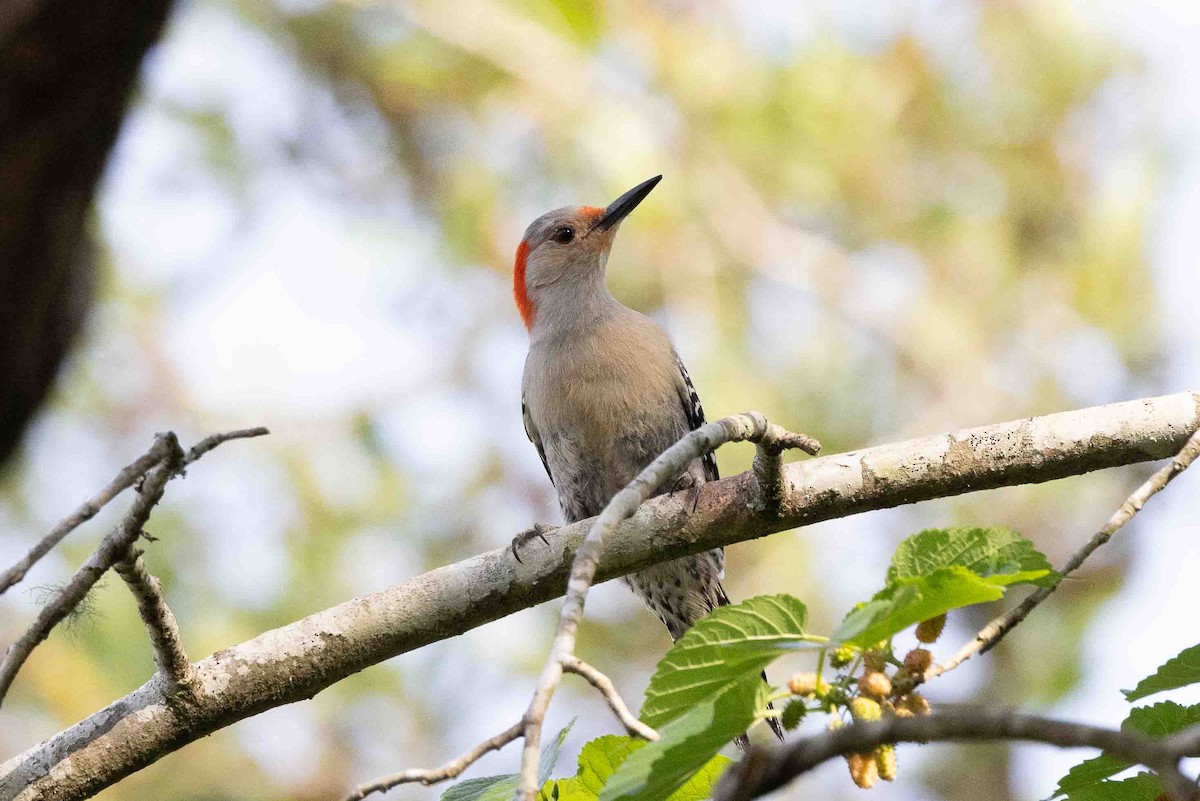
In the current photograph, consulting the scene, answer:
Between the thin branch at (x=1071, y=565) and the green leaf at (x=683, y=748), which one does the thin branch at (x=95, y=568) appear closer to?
the green leaf at (x=683, y=748)

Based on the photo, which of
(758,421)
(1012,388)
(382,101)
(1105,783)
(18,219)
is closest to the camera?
(1105,783)

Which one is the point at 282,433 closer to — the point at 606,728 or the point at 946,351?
the point at 606,728

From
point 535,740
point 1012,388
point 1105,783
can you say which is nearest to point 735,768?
point 535,740

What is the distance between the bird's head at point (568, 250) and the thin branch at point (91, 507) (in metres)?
3.94

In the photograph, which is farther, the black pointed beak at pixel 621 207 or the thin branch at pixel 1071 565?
the black pointed beak at pixel 621 207

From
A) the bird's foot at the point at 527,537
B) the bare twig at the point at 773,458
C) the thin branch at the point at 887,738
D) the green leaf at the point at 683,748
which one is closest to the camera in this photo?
the thin branch at the point at 887,738

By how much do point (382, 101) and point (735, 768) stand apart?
10.2 meters

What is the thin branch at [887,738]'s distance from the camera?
1.62 meters

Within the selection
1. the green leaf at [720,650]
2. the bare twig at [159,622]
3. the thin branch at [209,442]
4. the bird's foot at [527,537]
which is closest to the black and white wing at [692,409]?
the bird's foot at [527,537]

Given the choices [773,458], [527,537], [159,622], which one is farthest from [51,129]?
[773,458]

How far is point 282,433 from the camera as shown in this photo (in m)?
9.27

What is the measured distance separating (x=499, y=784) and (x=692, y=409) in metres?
3.72

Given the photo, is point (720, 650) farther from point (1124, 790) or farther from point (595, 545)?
point (1124, 790)

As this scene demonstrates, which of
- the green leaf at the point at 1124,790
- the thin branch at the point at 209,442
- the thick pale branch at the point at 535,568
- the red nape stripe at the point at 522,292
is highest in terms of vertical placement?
the red nape stripe at the point at 522,292
